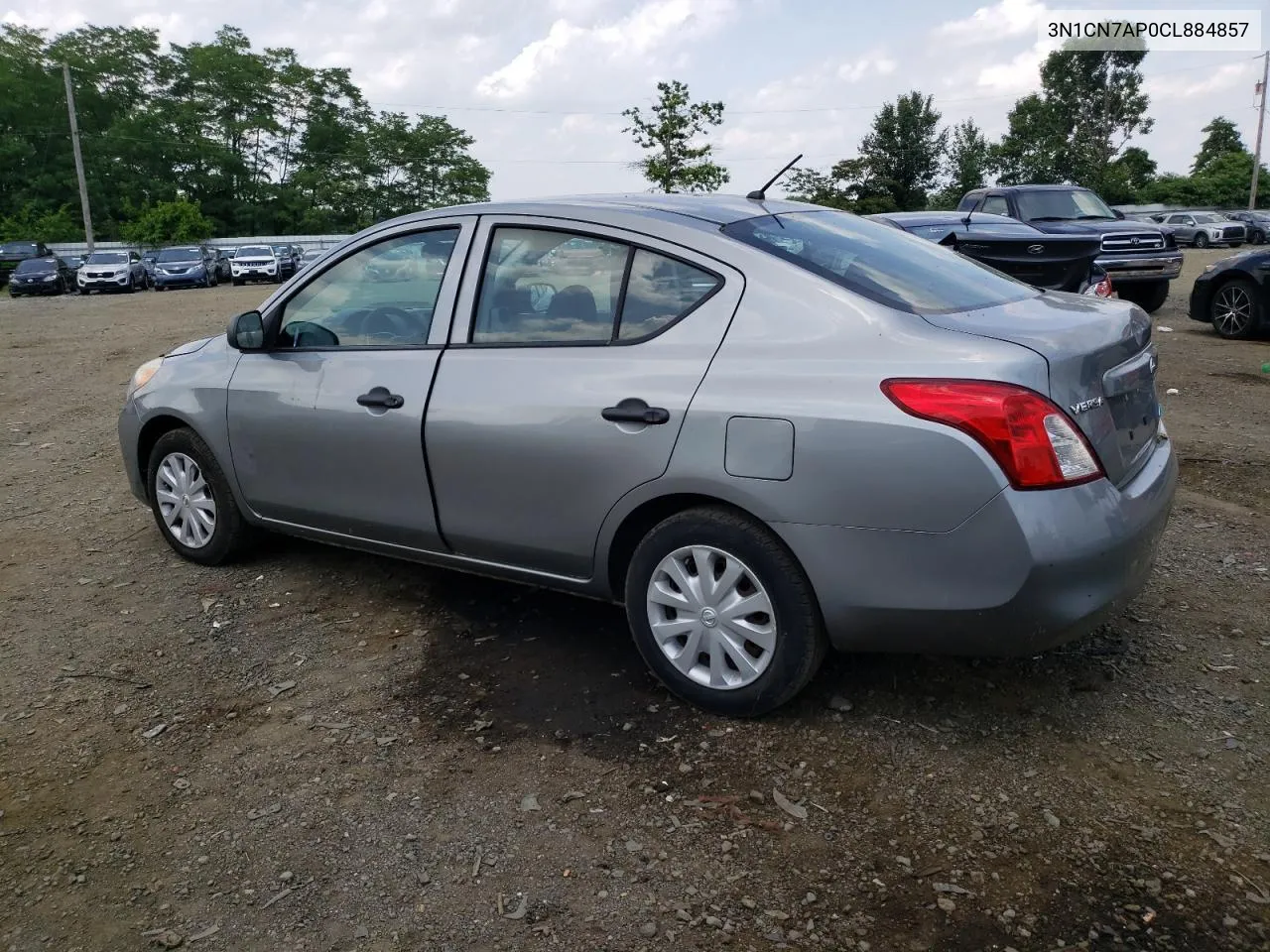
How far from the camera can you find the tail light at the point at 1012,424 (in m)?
2.81

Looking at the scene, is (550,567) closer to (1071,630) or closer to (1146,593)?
(1071,630)

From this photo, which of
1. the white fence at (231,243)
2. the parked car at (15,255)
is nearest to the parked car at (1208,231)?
the white fence at (231,243)

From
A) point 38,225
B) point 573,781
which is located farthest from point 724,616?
point 38,225

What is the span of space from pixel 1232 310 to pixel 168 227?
195 ft

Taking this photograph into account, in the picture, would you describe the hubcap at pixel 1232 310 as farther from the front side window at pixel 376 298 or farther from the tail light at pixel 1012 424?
the front side window at pixel 376 298

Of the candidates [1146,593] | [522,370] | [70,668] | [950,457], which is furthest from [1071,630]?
[70,668]

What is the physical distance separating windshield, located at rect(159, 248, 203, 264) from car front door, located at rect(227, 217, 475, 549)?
3420cm

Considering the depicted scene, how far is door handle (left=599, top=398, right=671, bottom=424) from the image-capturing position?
329cm

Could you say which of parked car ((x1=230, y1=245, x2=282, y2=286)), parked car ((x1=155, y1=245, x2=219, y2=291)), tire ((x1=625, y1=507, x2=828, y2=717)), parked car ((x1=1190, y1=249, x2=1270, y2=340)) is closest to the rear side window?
tire ((x1=625, y1=507, x2=828, y2=717))

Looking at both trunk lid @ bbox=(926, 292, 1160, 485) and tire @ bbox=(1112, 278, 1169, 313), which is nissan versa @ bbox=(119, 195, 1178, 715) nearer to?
trunk lid @ bbox=(926, 292, 1160, 485)

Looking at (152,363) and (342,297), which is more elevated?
(342,297)

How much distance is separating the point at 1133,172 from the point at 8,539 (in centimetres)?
6867

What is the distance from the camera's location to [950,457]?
112 inches

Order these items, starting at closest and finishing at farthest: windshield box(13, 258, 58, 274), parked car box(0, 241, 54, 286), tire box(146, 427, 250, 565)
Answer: tire box(146, 427, 250, 565) < windshield box(13, 258, 58, 274) < parked car box(0, 241, 54, 286)
